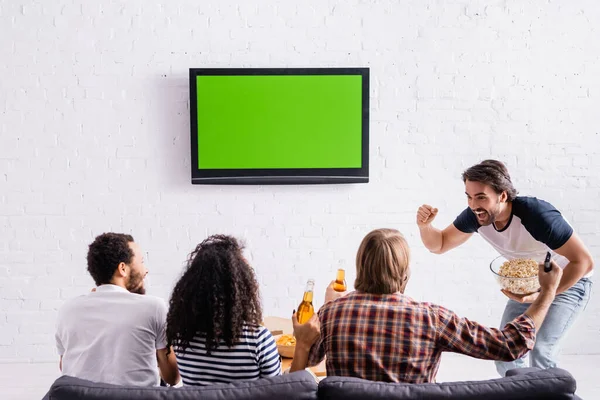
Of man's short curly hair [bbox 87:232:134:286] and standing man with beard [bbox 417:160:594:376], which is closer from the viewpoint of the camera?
man's short curly hair [bbox 87:232:134:286]

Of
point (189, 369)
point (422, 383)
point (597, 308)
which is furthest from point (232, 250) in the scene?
point (597, 308)

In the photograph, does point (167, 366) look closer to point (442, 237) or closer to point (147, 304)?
point (147, 304)

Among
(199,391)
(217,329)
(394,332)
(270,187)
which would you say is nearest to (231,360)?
(217,329)

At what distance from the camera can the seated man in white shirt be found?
201 cm

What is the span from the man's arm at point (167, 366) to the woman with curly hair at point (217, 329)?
0.67ft

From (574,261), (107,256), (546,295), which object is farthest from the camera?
(574,261)

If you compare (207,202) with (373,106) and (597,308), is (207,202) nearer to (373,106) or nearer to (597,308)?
(373,106)

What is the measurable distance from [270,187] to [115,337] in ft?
6.04

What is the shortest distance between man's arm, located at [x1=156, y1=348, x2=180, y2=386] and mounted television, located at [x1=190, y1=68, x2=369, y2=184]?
5.40 feet

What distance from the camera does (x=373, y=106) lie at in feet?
12.2

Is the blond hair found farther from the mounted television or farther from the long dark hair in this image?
the mounted television

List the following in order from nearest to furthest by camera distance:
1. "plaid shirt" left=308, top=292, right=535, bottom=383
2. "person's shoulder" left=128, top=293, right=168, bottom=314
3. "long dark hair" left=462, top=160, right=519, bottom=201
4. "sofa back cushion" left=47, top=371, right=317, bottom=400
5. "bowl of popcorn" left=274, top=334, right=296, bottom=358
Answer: "sofa back cushion" left=47, top=371, right=317, bottom=400 → "plaid shirt" left=308, top=292, right=535, bottom=383 → "person's shoulder" left=128, top=293, right=168, bottom=314 → "bowl of popcorn" left=274, top=334, right=296, bottom=358 → "long dark hair" left=462, top=160, right=519, bottom=201

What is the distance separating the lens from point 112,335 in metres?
2.01

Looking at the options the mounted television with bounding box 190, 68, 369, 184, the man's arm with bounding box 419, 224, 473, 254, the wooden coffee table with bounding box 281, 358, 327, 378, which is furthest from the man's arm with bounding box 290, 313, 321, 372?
the mounted television with bounding box 190, 68, 369, 184
